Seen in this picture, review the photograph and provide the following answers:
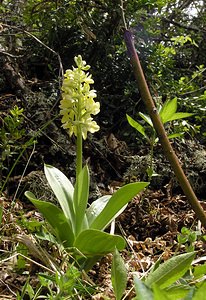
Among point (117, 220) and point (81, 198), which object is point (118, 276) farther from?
point (117, 220)

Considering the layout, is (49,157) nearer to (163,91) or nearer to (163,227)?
(163,227)

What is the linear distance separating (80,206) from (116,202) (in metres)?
0.10

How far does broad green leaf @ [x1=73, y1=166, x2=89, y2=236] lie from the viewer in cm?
129

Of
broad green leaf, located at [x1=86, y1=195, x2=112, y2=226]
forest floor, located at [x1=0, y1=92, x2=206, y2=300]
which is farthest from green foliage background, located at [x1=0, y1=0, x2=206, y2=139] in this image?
broad green leaf, located at [x1=86, y1=195, x2=112, y2=226]

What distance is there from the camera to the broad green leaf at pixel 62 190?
4.35 ft

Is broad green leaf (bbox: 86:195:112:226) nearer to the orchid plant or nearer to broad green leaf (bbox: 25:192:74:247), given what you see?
the orchid plant

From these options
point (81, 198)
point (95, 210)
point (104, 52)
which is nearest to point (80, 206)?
point (81, 198)

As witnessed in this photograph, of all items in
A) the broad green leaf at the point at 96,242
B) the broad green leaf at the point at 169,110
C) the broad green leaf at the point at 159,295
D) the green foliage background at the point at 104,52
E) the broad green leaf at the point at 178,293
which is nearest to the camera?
the broad green leaf at the point at 159,295

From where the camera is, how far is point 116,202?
1273mm

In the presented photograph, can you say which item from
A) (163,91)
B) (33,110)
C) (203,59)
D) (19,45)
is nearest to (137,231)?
(33,110)

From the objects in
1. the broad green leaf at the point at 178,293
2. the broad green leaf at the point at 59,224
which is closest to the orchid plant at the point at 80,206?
the broad green leaf at the point at 59,224

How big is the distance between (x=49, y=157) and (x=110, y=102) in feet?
1.66

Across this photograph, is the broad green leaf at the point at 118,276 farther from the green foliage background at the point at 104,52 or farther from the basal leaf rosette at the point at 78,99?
the green foliage background at the point at 104,52

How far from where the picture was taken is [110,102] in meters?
2.29
